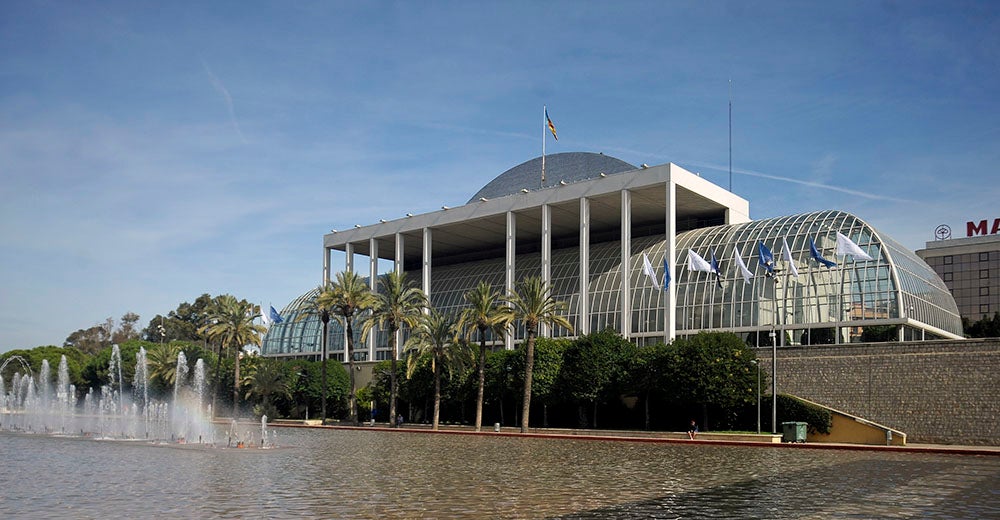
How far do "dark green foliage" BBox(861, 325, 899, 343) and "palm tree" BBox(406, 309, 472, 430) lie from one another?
93.3 ft

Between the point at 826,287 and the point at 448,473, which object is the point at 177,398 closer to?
the point at 826,287

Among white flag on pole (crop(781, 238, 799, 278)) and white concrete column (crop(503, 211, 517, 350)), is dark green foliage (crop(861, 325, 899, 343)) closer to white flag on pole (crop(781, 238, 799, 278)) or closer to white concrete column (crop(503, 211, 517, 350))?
white flag on pole (crop(781, 238, 799, 278))

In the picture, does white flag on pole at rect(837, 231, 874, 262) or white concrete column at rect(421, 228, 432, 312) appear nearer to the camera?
white flag on pole at rect(837, 231, 874, 262)

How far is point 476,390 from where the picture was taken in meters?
69.1

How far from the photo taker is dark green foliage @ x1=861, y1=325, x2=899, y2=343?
Result: 5562cm

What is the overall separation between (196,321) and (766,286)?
127m

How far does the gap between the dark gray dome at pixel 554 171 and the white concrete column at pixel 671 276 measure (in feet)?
35.0

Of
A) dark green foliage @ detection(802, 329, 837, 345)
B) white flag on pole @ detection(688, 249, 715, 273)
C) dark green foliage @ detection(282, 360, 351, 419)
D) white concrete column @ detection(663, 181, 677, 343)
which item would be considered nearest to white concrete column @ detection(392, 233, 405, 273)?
dark green foliage @ detection(282, 360, 351, 419)

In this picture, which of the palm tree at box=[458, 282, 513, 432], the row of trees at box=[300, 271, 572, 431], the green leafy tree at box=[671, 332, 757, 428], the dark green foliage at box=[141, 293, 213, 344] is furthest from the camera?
the dark green foliage at box=[141, 293, 213, 344]

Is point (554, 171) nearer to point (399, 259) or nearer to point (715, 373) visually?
point (399, 259)

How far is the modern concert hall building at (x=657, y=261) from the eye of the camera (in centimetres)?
5919

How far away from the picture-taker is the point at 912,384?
50625 mm

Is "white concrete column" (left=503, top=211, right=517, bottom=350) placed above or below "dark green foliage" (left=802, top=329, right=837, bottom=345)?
above

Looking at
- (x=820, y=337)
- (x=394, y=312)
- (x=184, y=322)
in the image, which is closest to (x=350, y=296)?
(x=394, y=312)
